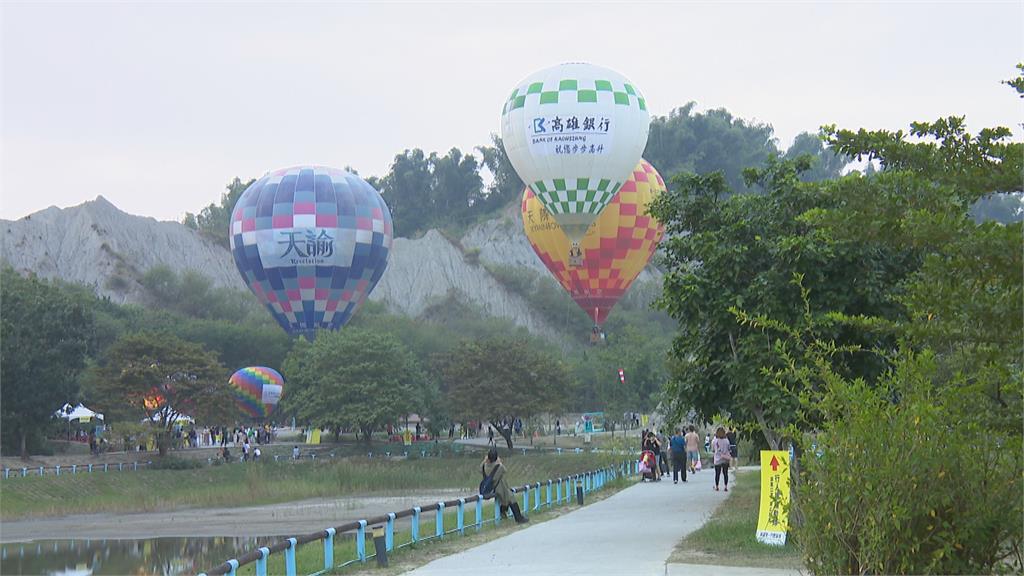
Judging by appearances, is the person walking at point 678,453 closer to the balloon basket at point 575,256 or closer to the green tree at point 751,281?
the green tree at point 751,281

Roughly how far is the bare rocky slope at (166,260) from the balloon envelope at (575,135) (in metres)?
68.4

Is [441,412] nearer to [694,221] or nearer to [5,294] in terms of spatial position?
[5,294]

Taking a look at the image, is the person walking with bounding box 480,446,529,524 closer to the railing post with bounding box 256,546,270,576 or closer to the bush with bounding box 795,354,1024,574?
the railing post with bounding box 256,546,270,576

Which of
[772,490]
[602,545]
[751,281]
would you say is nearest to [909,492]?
[772,490]

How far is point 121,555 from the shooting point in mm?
30297

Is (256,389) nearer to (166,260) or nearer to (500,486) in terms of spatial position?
(166,260)

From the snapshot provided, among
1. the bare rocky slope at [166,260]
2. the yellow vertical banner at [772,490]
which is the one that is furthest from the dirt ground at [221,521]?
the bare rocky slope at [166,260]

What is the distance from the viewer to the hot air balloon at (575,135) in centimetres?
5256

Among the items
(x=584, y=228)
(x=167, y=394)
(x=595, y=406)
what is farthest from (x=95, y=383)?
(x=595, y=406)

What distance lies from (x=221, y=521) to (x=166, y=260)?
93.7 metres

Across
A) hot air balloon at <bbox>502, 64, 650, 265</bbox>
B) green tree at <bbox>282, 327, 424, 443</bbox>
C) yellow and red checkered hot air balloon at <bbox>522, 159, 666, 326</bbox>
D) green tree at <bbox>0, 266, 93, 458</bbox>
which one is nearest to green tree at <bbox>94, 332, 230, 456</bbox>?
green tree at <bbox>0, 266, 93, 458</bbox>

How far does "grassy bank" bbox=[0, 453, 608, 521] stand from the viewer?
44156 mm

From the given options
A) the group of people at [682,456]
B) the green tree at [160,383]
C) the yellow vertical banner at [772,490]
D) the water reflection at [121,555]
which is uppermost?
the green tree at [160,383]

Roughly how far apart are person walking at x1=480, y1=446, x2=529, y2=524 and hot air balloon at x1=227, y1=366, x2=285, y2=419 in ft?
185
